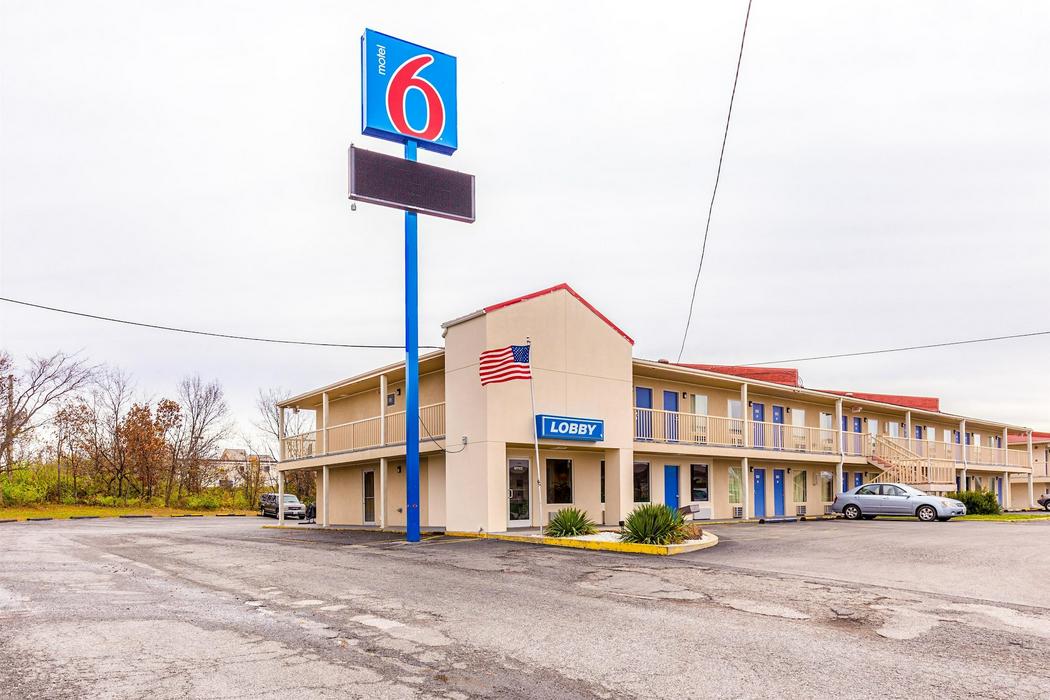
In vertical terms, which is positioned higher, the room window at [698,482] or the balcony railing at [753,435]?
the balcony railing at [753,435]

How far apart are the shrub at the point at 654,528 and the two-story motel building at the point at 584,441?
2851 mm

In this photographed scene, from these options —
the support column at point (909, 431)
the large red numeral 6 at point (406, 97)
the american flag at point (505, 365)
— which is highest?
the large red numeral 6 at point (406, 97)

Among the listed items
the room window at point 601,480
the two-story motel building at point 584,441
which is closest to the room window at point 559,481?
the two-story motel building at point 584,441

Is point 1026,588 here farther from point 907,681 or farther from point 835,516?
point 835,516

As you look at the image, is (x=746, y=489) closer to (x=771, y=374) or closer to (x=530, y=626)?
(x=771, y=374)

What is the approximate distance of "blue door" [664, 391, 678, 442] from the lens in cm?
2772

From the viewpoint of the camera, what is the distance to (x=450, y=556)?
15844mm

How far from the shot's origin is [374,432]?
92.2ft

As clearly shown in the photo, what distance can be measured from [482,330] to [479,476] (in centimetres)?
378

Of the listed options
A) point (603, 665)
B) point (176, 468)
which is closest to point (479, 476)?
point (603, 665)

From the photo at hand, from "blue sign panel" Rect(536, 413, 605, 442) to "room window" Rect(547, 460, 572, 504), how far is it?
1.70 meters

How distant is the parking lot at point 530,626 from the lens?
6.28 meters

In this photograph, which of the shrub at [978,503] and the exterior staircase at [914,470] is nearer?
the shrub at [978,503]

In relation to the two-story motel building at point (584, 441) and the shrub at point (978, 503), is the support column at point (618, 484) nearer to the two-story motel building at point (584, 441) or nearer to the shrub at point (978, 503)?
the two-story motel building at point (584, 441)
